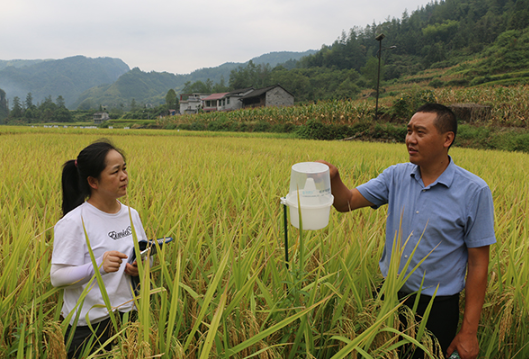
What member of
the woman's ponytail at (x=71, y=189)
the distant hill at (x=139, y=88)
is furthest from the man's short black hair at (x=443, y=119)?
the distant hill at (x=139, y=88)

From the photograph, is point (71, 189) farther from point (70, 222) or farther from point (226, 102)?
point (226, 102)

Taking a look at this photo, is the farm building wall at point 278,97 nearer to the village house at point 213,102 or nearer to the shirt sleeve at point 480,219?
the village house at point 213,102

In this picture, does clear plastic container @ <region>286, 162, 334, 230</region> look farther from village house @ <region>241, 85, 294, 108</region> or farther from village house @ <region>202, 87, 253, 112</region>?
village house @ <region>202, 87, 253, 112</region>

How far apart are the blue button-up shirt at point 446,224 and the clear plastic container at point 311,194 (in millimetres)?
340

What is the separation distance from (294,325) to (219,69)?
20433cm

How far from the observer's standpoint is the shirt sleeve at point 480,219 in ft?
3.73

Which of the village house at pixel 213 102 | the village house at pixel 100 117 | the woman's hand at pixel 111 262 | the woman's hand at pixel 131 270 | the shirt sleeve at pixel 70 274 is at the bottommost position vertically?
the woman's hand at pixel 131 270

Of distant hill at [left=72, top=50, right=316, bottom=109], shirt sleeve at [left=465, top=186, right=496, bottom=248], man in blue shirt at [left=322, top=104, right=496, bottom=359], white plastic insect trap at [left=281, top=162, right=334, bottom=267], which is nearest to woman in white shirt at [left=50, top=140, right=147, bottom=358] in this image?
white plastic insect trap at [left=281, top=162, right=334, bottom=267]

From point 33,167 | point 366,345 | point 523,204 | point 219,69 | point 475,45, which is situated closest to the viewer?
point 366,345

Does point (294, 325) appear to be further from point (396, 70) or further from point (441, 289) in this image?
point (396, 70)

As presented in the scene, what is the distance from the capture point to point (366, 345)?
908 mm

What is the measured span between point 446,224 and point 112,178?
143 centimetres

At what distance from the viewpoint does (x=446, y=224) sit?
1.21 meters

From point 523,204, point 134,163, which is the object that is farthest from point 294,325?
point 134,163
